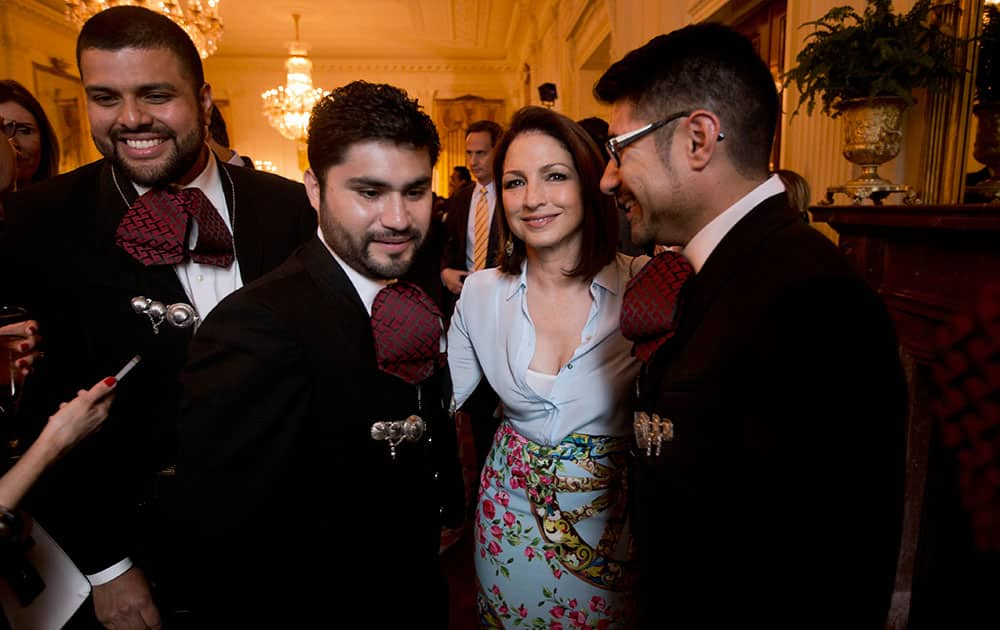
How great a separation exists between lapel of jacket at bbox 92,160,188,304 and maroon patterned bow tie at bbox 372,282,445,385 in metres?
0.55

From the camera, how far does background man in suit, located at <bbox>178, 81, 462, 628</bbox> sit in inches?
42.2

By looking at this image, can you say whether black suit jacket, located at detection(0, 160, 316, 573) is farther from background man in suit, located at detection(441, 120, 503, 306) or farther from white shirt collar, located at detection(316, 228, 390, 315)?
background man in suit, located at detection(441, 120, 503, 306)

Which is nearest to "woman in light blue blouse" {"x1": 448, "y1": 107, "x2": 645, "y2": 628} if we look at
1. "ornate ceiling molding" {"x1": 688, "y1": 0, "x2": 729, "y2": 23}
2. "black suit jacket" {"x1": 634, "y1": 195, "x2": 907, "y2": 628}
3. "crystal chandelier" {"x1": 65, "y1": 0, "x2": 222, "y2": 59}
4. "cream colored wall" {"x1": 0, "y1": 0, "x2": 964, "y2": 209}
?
"black suit jacket" {"x1": 634, "y1": 195, "x2": 907, "y2": 628}

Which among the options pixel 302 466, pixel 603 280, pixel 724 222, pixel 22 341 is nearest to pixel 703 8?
pixel 603 280

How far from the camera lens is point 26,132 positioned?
221 centimetres

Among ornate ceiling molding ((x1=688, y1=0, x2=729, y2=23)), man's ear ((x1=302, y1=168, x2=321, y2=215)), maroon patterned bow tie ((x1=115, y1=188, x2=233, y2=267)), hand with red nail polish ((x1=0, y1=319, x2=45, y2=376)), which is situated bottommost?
hand with red nail polish ((x1=0, y1=319, x2=45, y2=376))

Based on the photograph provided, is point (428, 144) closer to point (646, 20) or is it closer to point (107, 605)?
point (107, 605)

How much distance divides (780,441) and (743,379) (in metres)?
0.12

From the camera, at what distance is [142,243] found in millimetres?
1358

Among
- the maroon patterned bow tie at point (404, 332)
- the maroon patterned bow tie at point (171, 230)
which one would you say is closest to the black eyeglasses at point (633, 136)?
the maroon patterned bow tie at point (404, 332)

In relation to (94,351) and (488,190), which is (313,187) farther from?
(488,190)

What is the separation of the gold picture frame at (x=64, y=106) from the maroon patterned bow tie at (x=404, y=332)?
1036 cm

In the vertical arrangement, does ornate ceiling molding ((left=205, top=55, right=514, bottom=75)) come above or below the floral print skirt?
above

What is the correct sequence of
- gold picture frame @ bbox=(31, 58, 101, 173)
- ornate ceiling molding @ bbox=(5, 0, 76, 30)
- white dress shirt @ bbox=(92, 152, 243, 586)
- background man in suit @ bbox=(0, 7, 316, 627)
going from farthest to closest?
gold picture frame @ bbox=(31, 58, 101, 173) < ornate ceiling molding @ bbox=(5, 0, 76, 30) < white dress shirt @ bbox=(92, 152, 243, 586) < background man in suit @ bbox=(0, 7, 316, 627)
